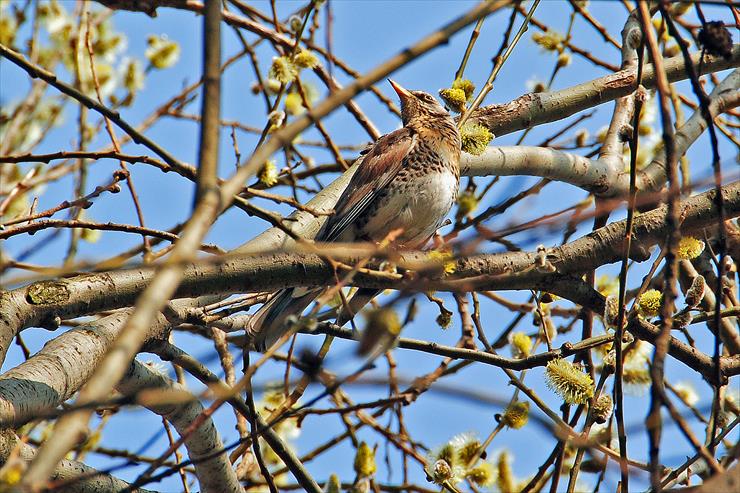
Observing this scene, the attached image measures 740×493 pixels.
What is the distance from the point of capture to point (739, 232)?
12.2 ft

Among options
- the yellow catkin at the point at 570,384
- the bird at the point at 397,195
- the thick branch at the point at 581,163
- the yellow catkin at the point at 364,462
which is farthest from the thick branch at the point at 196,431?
the thick branch at the point at 581,163

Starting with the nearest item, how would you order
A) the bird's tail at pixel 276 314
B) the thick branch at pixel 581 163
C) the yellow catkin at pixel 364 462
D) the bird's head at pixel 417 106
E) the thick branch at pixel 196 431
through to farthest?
the yellow catkin at pixel 364 462
the thick branch at pixel 196 431
the bird's tail at pixel 276 314
the thick branch at pixel 581 163
the bird's head at pixel 417 106

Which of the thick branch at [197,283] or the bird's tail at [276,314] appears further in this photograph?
the bird's tail at [276,314]

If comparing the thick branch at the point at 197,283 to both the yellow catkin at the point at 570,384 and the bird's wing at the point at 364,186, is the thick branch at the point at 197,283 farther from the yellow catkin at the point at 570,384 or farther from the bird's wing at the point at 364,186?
the bird's wing at the point at 364,186

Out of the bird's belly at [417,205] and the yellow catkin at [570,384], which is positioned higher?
the bird's belly at [417,205]

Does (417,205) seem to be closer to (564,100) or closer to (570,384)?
(564,100)

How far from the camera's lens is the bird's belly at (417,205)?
4409mm

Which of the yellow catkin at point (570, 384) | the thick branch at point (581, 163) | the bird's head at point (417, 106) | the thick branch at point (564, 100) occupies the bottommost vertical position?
the yellow catkin at point (570, 384)

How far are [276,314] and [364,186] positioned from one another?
85 centimetres

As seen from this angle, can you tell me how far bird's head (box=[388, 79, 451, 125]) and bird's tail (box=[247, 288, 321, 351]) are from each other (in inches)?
62.1

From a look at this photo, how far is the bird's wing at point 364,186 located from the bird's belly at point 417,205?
0.09 m

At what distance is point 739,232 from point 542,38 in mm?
1732

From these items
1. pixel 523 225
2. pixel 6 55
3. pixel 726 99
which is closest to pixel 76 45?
pixel 6 55

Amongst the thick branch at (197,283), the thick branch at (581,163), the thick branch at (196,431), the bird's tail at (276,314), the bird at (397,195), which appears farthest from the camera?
the bird at (397,195)
